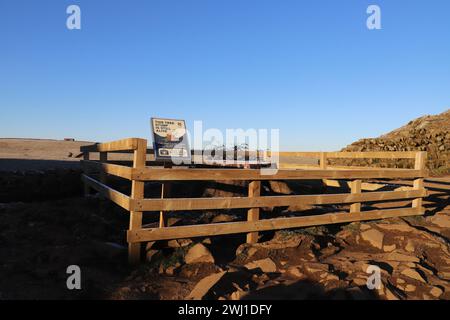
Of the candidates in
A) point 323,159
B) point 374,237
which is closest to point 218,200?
point 374,237

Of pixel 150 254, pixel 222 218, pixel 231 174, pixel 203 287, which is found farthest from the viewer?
pixel 222 218

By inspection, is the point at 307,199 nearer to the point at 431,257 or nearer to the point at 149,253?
the point at 431,257

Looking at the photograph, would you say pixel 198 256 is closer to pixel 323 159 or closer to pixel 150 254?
pixel 150 254

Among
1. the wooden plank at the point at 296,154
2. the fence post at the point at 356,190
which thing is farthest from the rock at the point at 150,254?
the wooden plank at the point at 296,154

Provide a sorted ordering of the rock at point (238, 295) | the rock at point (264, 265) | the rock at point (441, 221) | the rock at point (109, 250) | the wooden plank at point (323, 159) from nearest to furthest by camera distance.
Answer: the rock at point (238, 295) < the rock at point (264, 265) < the rock at point (109, 250) < the rock at point (441, 221) < the wooden plank at point (323, 159)

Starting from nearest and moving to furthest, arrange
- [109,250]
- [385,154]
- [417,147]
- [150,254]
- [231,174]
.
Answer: [150,254]
[109,250]
[231,174]
[385,154]
[417,147]

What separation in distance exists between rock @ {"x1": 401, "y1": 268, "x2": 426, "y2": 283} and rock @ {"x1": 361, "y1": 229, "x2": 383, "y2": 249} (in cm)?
142

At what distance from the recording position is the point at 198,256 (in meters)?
5.07

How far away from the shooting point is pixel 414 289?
13.8 ft

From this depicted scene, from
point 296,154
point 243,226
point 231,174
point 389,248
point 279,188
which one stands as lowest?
point 389,248

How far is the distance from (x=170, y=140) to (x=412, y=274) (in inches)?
154

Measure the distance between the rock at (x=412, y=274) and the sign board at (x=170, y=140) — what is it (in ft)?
11.4

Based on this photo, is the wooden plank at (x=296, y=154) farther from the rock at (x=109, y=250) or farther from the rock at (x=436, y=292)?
the rock at (x=109, y=250)

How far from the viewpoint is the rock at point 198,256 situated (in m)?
5.04
